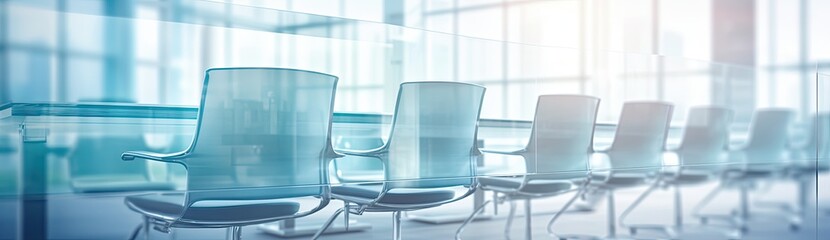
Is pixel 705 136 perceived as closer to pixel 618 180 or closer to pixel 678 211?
pixel 618 180

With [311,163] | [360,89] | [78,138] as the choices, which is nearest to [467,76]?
[360,89]

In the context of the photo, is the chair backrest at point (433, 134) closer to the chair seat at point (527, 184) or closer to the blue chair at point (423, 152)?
the blue chair at point (423, 152)

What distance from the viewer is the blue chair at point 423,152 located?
2160mm

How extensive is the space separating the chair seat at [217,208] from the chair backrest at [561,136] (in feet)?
3.93

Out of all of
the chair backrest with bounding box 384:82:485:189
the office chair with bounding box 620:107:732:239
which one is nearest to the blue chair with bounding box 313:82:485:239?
the chair backrest with bounding box 384:82:485:189

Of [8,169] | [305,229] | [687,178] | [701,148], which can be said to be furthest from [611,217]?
[8,169]

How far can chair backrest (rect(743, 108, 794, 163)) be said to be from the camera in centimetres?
354

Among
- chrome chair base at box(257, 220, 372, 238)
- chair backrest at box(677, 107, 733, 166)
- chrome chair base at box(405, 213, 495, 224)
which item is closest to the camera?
chair backrest at box(677, 107, 733, 166)

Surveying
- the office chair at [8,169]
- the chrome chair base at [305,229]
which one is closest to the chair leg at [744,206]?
the chrome chair base at [305,229]

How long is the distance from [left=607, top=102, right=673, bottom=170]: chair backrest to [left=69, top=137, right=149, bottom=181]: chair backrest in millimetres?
1873

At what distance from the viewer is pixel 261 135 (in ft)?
5.66

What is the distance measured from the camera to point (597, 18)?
15.2 ft

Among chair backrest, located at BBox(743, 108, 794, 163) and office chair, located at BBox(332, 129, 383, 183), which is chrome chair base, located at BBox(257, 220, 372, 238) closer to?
office chair, located at BBox(332, 129, 383, 183)

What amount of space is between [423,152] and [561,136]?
0.77m
